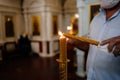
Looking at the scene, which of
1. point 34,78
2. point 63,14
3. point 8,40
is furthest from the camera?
point 63,14

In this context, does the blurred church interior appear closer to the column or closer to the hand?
the column

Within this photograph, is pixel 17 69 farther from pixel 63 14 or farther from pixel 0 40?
pixel 63 14

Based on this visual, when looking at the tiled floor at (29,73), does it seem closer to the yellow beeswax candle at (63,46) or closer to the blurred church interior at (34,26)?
the blurred church interior at (34,26)

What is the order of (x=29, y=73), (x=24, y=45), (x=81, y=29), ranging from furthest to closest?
(x=24, y=45) → (x=29, y=73) → (x=81, y=29)

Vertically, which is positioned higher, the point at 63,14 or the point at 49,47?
the point at 63,14

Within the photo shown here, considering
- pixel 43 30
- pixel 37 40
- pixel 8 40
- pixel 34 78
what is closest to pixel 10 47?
pixel 8 40

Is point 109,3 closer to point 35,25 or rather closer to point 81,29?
point 81,29

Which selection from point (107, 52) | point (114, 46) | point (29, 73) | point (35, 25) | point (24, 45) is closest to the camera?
point (114, 46)

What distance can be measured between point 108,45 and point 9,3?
7730mm

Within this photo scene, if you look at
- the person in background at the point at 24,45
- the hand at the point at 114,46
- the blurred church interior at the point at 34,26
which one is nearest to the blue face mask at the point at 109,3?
the hand at the point at 114,46

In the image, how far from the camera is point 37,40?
27.4 ft

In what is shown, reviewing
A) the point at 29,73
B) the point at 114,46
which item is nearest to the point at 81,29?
the point at 29,73

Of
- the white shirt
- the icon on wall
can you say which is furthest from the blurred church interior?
the white shirt

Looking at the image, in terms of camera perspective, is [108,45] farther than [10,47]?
No
